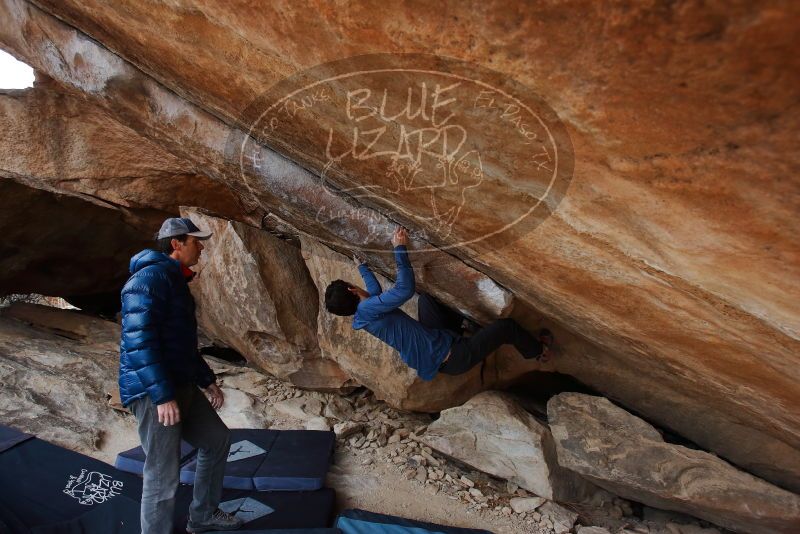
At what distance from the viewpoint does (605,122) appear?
1548 millimetres

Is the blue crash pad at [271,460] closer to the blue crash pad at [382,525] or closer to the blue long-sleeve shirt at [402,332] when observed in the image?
the blue crash pad at [382,525]

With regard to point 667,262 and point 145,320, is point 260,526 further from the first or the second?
point 667,262

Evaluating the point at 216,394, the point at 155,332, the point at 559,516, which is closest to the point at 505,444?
the point at 559,516

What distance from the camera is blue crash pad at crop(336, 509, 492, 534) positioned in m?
3.19

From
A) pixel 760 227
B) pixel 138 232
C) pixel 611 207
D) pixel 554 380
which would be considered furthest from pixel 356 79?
pixel 138 232

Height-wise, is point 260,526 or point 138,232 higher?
point 138,232

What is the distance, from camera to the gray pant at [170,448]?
2533mm

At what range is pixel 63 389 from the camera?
474 centimetres

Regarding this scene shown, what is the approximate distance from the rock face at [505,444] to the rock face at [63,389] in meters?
2.75

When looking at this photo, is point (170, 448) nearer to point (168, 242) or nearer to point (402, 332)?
point (168, 242)

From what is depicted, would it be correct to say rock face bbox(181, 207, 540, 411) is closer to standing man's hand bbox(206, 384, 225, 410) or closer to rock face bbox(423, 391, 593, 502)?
rock face bbox(423, 391, 593, 502)

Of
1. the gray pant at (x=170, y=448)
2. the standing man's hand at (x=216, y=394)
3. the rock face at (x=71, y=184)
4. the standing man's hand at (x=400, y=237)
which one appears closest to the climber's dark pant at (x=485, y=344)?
the standing man's hand at (x=400, y=237)

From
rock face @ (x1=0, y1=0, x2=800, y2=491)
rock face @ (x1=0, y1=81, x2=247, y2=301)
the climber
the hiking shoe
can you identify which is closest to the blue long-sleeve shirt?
the climber

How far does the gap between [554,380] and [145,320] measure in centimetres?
426
